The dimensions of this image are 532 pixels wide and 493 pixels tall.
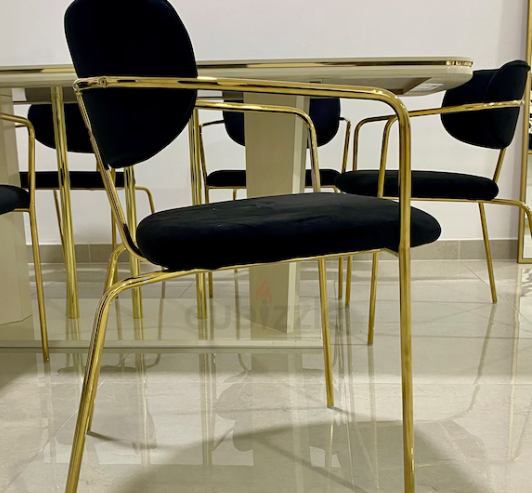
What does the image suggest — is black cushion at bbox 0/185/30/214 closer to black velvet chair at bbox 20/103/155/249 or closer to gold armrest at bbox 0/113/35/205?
gold armrest at bbox 0/113/35/205

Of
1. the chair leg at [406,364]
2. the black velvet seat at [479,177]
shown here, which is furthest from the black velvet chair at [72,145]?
the chair leg at [406,364]

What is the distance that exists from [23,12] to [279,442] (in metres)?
2.68

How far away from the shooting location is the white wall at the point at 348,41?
9.33 ft

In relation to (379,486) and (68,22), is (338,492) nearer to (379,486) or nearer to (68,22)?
(379,486)

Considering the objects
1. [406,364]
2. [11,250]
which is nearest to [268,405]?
[406,364]

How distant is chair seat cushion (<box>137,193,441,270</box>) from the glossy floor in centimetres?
43


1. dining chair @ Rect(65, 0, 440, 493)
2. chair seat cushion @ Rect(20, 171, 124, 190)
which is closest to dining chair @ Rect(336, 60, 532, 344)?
dining chair @ Rect(65, 0, 440, 493)

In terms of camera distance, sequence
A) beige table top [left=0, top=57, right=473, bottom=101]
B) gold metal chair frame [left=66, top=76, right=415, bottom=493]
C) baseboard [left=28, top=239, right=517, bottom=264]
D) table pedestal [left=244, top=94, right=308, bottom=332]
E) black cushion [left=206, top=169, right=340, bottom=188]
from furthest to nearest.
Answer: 1. baseboard [left=28, top=239, right=517, bottom=264]
2. black cushion [left=206, top=169, right=340, bottom=188]
3. table pedestal [left=244, top=94, right=308, bottom=332]
4. beige table top [left=0, top=57, right=473, bottom=101]
5. gold metal chair frame [left=66, top=76, right=415, bottom=493]

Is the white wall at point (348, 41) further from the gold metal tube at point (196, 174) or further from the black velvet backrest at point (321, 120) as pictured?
the gold metal tube at point (196, 174)

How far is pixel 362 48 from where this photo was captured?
9.48 feet

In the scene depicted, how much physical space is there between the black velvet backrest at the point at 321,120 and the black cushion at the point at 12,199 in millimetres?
1222

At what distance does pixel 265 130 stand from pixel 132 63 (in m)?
0.86

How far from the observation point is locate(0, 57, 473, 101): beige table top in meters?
1.31

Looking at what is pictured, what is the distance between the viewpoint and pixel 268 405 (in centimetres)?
132
